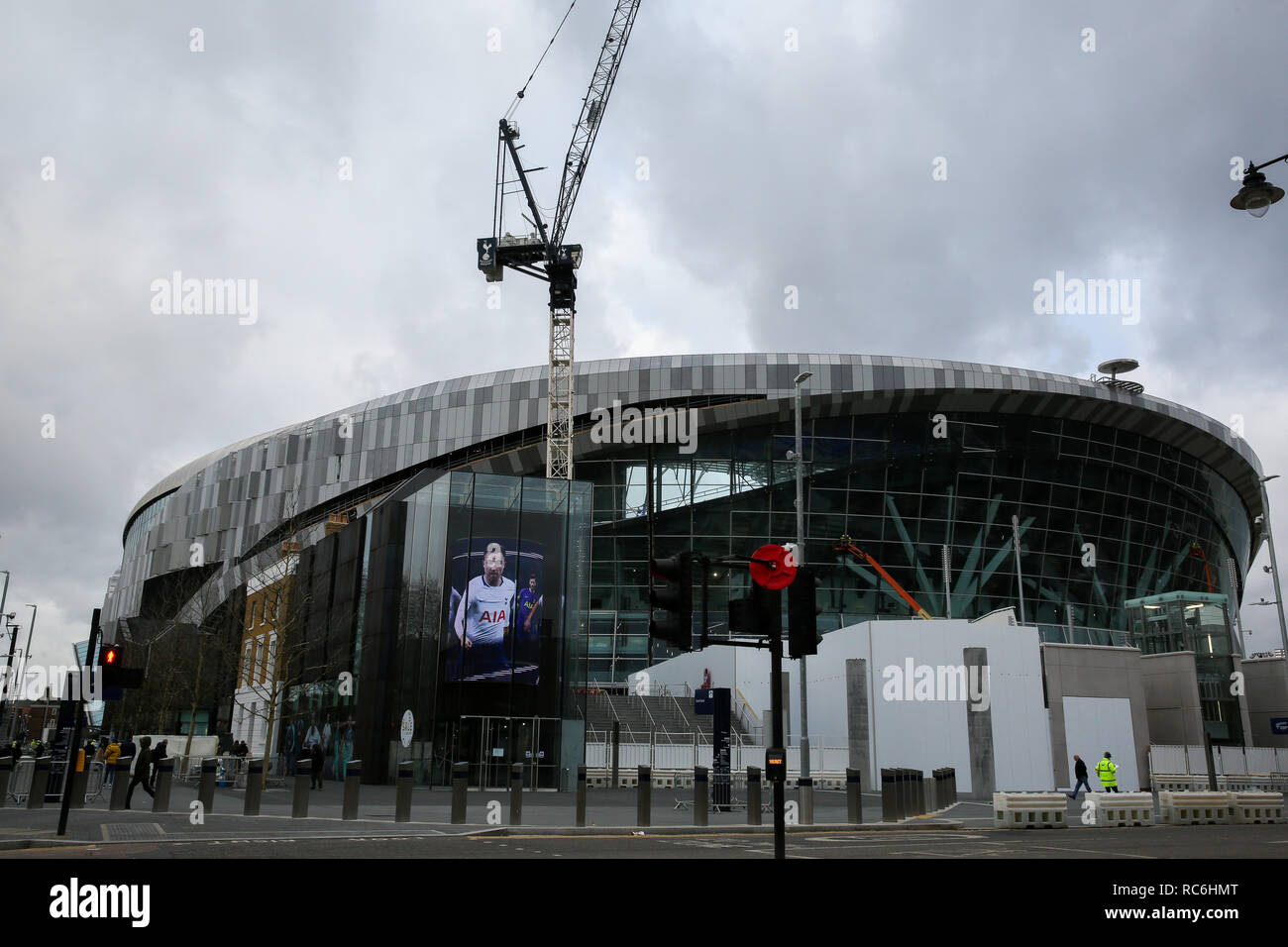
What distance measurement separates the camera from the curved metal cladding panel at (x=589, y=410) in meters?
58.6

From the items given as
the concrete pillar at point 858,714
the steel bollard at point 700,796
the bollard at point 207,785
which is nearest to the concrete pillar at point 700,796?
the steel bollard at point 700,796

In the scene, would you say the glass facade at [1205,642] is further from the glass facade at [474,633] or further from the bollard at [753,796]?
the bollard at [753,796]

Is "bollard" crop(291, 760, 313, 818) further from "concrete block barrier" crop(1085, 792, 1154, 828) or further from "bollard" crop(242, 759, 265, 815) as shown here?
"concrete block barrier" crop(1085, 792, 1154, 828)

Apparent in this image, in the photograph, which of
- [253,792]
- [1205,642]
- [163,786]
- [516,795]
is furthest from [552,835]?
[1205,642]

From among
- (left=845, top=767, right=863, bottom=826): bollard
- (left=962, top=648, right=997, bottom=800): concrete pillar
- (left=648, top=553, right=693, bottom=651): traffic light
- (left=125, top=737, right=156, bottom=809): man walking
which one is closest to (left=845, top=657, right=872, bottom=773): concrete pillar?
(left=962, top=648, right=997, bottom=800): concrete pillar

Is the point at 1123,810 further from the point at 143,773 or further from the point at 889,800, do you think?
the point at 143,773

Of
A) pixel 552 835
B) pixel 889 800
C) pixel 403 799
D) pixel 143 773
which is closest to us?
pixel 552 835

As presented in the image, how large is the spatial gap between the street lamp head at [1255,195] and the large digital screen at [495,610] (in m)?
26.6

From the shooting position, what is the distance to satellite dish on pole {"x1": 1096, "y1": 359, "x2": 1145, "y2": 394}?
2281 inches

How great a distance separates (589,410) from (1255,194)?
173 feet

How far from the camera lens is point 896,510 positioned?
61.3 meters
